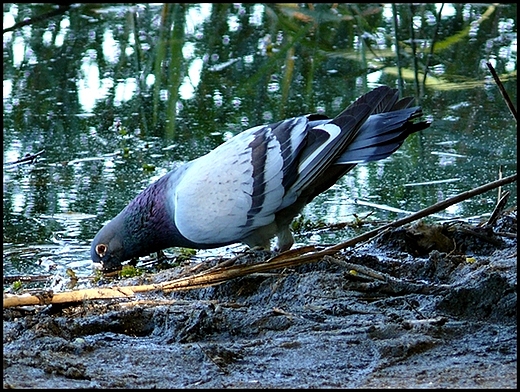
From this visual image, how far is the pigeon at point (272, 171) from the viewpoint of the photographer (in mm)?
4383

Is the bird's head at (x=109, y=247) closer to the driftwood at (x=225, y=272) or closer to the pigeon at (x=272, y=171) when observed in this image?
the pigeon at (x=272, y=171)

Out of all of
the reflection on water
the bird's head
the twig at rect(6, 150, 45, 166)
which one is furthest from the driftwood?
the twig at rect(6, 150, 45, 166)

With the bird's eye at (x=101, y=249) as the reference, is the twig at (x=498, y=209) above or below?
above

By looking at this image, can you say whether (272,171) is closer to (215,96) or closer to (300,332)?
(300,332)

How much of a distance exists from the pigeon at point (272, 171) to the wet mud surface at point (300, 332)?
19.4 inches

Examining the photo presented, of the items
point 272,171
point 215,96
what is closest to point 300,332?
point 272,171

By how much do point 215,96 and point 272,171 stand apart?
8.86 ft

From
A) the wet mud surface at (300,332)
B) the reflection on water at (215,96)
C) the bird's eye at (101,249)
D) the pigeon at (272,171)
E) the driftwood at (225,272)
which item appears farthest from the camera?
the reflection on water at (215,96)

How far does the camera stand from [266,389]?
104 inches

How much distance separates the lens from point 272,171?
439cm

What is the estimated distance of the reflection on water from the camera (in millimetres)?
5461

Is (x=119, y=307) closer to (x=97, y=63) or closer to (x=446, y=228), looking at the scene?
(x=446, y=228)

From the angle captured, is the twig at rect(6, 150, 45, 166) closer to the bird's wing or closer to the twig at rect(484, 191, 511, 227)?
the bird's wing

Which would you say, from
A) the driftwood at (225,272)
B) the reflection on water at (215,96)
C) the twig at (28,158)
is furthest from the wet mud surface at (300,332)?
the twig at (28,158)
